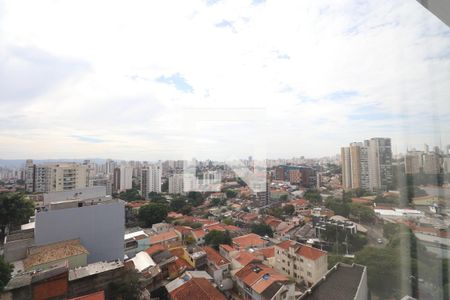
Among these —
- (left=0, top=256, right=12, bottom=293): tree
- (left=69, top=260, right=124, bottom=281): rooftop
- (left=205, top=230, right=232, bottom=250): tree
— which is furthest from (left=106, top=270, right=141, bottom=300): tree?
(left=205, top=230, right=232, bottom=250): tree

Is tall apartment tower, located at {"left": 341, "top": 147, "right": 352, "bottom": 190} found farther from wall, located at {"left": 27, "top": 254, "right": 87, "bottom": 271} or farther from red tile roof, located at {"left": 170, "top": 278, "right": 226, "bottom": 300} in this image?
wall, located at {"left": 27, "top": 254, "right": 87, "bottom": 271}

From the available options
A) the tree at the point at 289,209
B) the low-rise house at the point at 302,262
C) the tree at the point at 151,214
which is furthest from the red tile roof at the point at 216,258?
the tree at the point at 151,214

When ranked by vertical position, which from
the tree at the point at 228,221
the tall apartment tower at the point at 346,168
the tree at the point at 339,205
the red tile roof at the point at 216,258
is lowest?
the tree at the point at 228,221

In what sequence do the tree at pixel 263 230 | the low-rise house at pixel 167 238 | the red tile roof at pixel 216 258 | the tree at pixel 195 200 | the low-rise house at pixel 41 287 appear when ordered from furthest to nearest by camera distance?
the tree at pixel 195 200 → the tree at pixel 263 230 → the low-rise house at pixel 167 238 → the red tile roof at pixel 216 258 → the low-rise house at pixel 41 287

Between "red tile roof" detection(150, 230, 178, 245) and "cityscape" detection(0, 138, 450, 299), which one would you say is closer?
"cityscape" detection(0, 138, 450, 299)

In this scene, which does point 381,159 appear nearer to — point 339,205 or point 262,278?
point 339,205

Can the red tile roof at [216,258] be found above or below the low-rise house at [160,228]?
above

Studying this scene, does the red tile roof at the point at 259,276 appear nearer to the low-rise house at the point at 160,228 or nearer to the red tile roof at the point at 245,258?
the red tile roof at the point at 245,258
